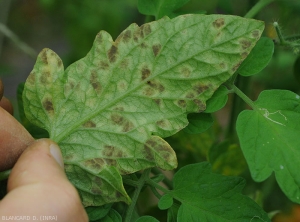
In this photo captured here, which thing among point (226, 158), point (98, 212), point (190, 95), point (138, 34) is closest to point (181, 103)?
point (190, 95)

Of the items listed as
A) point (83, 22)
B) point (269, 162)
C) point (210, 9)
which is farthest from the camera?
point (83, 22)

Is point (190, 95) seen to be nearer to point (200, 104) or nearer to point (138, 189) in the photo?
point (200, 104)

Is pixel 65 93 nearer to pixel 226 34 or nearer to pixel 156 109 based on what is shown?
pixel 156 109

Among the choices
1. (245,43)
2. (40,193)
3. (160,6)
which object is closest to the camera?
(40,193)

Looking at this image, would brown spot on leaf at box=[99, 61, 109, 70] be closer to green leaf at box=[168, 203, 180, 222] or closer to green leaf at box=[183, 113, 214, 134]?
green leaf at box=[183, 113, 214, 134]

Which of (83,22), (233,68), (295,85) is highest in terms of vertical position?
(233,68)

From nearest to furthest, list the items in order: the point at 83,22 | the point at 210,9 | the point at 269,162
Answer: the point at 269,162 → the point at 210,9 → the point at 83,22

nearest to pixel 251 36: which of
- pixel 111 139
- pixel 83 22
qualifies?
pixel 111 139
